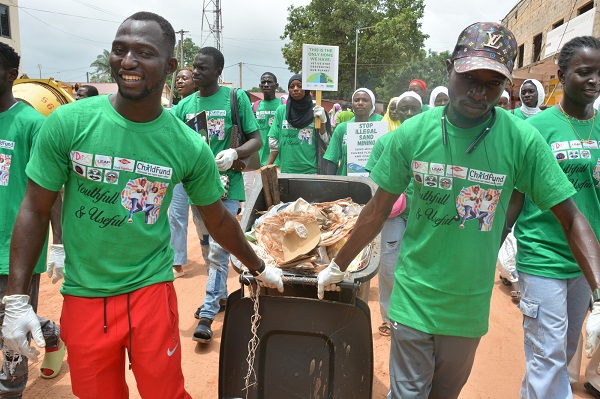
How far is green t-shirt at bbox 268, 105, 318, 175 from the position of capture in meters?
6.38

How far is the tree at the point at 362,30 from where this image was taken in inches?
1298

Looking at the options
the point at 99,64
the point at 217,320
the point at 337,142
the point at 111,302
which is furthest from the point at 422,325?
the point at 99,64

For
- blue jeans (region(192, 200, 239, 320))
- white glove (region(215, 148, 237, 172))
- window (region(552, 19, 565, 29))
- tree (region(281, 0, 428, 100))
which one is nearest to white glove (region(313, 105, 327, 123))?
white glove (region(215, 148, 237, 172))

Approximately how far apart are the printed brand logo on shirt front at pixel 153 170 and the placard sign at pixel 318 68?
4.52 meters

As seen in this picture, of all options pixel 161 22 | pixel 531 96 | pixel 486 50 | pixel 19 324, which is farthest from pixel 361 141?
pixel 19 324

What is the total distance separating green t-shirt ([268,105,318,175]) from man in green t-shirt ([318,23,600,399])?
13.1 feet

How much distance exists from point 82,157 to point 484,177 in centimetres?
171

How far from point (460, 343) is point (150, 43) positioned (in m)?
1.92

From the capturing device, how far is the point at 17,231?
207 centimetres

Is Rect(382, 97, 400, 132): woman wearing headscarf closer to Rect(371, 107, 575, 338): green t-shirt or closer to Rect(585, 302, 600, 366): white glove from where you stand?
Rect(371, 107, 575, 338): green t-shirt

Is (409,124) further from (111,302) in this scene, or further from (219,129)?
(219,129)

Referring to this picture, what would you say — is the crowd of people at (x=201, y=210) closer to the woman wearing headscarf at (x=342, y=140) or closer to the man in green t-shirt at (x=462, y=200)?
the man in green t-shirt at (x=462, y=200)

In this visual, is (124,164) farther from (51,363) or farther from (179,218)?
(179,218)

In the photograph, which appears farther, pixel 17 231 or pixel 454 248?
pixel 454 248
